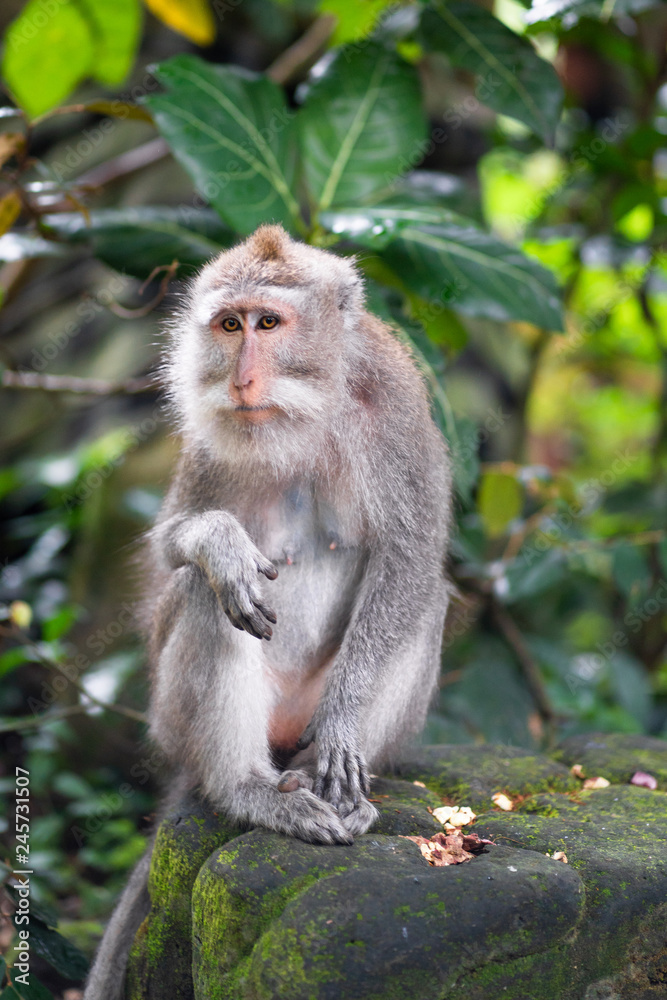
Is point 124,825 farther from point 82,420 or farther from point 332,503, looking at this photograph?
point 82,420

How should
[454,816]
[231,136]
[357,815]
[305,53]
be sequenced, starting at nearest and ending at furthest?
[357,815]
[454,816]
[231,136]
[305,53]

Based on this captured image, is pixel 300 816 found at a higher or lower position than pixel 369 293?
lower

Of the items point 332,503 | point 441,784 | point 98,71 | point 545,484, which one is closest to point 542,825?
point 441,784

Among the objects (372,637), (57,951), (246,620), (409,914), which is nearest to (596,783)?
(372,637)

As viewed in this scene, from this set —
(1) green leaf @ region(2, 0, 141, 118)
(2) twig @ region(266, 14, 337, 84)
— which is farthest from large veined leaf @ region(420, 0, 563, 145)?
(2) twig @ region(266, 14, 337, 84)

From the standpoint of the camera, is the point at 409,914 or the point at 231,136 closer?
the point at 409,914

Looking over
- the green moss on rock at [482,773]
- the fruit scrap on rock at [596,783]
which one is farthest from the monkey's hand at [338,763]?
the fruit scrap on rock at [596,783]

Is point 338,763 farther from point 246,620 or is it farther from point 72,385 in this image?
point 72,385

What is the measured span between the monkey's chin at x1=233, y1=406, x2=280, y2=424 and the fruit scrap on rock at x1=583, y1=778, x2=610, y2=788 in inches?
79.0

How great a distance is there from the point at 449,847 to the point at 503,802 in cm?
58

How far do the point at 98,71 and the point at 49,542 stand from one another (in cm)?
344

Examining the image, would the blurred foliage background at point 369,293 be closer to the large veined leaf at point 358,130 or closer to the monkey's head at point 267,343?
the large veined leaf at point 358,130

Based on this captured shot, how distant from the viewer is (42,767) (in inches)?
225

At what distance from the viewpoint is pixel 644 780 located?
3699mm
